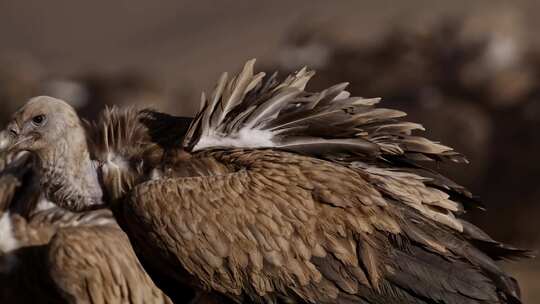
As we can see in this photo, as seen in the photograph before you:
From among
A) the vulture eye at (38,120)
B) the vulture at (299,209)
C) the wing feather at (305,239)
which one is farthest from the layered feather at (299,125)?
the vulture eye at (38,120)

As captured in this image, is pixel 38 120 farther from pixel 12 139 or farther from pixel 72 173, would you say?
pixel 72 173

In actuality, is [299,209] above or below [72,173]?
above

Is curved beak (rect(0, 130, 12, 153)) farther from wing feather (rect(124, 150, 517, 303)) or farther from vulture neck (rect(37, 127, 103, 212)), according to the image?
wing feather (rect(124, 150, 517, 303))

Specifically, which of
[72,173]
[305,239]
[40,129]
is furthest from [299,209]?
[40,129]

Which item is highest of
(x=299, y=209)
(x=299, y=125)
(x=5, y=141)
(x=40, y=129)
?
(x=299, y=125)

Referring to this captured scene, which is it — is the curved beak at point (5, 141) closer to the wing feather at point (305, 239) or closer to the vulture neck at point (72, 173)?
the vulture neck at point (72, 173)

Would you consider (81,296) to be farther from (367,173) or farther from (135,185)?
→ (367,173)
